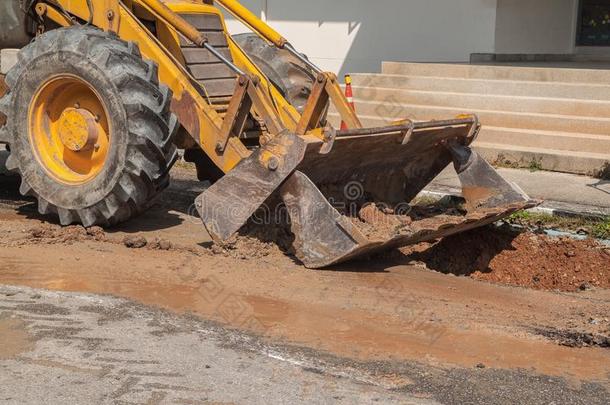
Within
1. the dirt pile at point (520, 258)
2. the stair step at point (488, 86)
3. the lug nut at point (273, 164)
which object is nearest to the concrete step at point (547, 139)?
the stair step at point (488, 86)

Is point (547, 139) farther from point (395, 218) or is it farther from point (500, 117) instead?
point (395, 218)

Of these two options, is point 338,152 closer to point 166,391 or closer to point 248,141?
point 248,141

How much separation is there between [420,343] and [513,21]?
11.0 m

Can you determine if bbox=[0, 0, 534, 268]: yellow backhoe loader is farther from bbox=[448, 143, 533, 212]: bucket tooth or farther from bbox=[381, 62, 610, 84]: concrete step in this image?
bbox=[381, 62, 610, 84]: concrete step

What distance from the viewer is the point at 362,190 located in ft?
27.8

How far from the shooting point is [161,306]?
6555 mm

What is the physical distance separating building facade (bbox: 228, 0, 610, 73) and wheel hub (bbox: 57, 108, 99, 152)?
8.90 metres

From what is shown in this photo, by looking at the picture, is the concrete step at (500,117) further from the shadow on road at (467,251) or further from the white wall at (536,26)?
the shadow on road at (467,251)

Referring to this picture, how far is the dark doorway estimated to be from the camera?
55.3 feet

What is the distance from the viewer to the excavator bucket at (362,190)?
7203 mm

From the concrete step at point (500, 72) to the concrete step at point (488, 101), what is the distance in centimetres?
45

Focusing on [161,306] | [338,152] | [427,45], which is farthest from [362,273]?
[427,45]

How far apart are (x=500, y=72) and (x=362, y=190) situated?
6.06 m

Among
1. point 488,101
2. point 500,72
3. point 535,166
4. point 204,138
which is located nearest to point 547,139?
point 535,166
